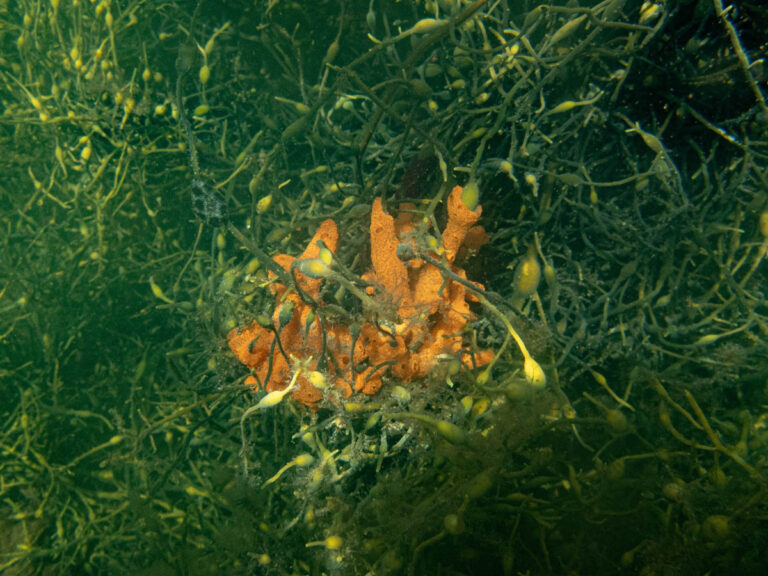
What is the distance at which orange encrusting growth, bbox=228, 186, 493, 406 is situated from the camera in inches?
49.5

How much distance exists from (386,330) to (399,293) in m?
0.12

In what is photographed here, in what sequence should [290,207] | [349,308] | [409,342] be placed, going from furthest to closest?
[290,207], [349,308], [409,342]

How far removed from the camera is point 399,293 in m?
1.27

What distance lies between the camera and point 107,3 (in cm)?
183

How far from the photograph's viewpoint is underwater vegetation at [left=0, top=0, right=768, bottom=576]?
1.18 metres

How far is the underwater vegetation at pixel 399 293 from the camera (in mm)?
1177

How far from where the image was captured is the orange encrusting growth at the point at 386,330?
126cm

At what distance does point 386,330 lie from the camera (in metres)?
1.22

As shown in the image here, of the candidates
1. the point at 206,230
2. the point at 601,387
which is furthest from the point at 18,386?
the point at 601,387

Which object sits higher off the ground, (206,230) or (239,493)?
(206,230)

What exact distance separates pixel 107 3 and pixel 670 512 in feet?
8.77

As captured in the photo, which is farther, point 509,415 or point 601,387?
point 601,387

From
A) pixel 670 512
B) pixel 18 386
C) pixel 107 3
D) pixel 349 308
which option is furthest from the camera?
pixel 18 386

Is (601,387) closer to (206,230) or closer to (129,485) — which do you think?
(206,230)
